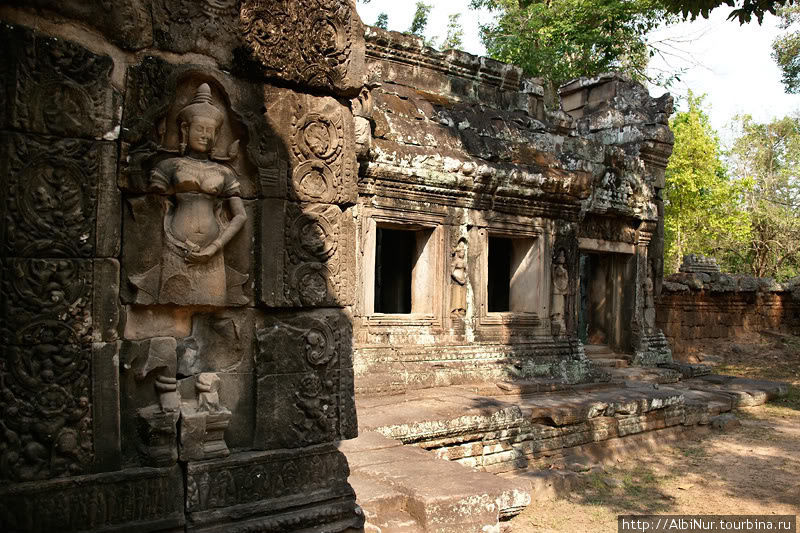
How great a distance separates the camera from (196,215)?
9.49 feet

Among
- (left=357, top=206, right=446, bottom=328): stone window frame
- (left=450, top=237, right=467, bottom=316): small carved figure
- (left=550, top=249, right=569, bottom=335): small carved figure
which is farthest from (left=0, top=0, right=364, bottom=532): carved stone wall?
(left=550, top=249, right=569, bottom=335): small carved figure

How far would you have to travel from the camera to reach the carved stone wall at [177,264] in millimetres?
2445

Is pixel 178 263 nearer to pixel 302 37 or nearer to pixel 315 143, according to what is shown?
pixel 315 143

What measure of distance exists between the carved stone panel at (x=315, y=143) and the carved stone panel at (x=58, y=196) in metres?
0.79

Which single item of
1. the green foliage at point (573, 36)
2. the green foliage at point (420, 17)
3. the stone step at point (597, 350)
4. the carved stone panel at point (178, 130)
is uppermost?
the green foliage at point (420, 17)

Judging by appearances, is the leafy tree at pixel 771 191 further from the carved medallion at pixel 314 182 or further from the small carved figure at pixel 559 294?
the carved medallion at pixel 314 182

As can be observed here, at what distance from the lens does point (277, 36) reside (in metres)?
3.06

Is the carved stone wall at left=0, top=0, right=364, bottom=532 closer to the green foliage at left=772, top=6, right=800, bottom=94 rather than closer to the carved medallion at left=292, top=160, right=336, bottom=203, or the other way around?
the carved medallion at left=292, top=160, right=336, bottom=203

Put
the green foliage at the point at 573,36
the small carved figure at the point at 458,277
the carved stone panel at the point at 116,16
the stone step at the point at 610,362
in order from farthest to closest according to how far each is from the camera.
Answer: the green foliage at the point at 573,36 < the stone step at the point at 610,362 < the small carved figure at the point at 458,277 < the carved stone panel at the point at 116,16

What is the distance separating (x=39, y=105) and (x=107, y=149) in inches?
11.1

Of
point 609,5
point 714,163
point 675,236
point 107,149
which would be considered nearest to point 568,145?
point 609,5

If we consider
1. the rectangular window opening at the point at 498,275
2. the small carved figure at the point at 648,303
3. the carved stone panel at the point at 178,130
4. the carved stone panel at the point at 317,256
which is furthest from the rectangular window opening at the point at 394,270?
the carved stone panel at the point at 178,130

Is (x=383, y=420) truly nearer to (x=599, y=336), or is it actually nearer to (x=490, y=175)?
(x=490, y=175)

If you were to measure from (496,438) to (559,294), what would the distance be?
10.8 feet
